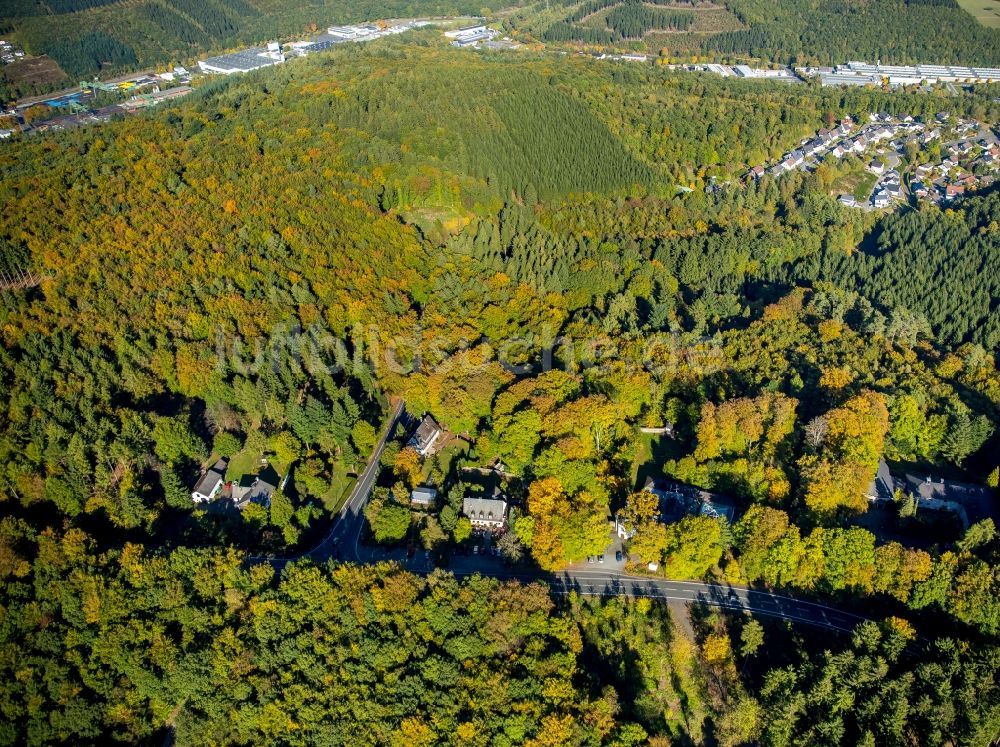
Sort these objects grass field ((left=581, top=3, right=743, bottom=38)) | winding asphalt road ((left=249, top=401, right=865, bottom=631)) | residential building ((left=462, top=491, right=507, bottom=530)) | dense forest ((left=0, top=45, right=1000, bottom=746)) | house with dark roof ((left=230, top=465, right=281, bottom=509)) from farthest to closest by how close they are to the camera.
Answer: grass field ((left=581, top=3, right=743, bottom=38)) → house with dark roof ((left=230, top=465, right=281, bottom=509)) → residential building ((left=462, top=491, right=507, bottom=530)) → winding asphalt road ((left=249, top=401, right=865, bottom=631)) → dense forest ((left=0, top=45, right=1000, bottom=746))

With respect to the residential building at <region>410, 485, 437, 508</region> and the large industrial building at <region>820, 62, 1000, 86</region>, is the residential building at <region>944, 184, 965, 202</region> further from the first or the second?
the residential building at <region>410, 485, 437, 508</region>

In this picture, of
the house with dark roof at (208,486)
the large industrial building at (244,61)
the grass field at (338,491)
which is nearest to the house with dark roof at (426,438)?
the grass field at (338,491)

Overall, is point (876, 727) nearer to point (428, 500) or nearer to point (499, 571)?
point (499, 571)

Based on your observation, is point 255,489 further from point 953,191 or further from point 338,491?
point 953,191

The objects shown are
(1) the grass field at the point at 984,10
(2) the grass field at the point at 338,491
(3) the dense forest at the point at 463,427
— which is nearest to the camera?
(3) the dense forest at the point at 463,427

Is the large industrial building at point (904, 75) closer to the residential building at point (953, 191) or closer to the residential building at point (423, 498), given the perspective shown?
the residential building at point (953, 191)

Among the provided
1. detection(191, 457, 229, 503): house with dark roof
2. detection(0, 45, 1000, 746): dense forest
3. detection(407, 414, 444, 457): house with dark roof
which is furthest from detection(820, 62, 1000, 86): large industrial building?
detection(191, 457, 229, 503): house with dark roof
